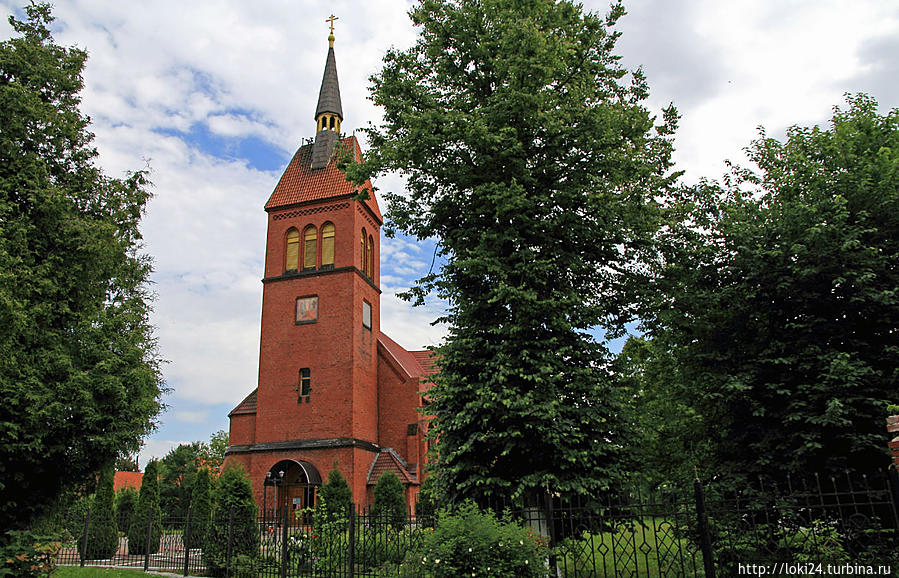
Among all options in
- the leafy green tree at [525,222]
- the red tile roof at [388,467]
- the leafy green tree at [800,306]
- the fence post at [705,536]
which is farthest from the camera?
the red tile roof at [388,467]

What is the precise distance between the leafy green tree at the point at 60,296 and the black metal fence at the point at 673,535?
295 centimetres

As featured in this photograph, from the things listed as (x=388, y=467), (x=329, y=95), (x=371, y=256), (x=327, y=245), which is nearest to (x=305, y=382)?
(x=388, y=467)

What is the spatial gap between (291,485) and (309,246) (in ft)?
35.0

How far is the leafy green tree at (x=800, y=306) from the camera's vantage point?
29.3 feet

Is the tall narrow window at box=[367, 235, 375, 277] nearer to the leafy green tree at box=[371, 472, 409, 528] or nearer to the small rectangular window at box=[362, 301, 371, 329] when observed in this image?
the small rectangular window at box=[362, 301, 371, 329]

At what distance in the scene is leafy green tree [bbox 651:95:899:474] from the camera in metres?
8.92

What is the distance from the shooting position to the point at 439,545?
305 inches

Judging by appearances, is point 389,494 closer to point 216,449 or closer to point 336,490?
point 336,490

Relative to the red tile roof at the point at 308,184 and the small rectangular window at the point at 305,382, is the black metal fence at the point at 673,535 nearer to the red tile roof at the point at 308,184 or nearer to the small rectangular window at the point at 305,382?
the small rectangular window at the point at 305,382

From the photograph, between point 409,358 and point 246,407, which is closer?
point 246,407

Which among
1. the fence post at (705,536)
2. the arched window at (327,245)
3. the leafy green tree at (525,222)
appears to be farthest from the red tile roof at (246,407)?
the fence post at (705,536)

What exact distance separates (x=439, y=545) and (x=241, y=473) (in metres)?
11.3

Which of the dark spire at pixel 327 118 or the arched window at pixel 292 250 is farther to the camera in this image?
the dark spire at pixel 327 118

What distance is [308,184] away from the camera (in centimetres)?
2925
